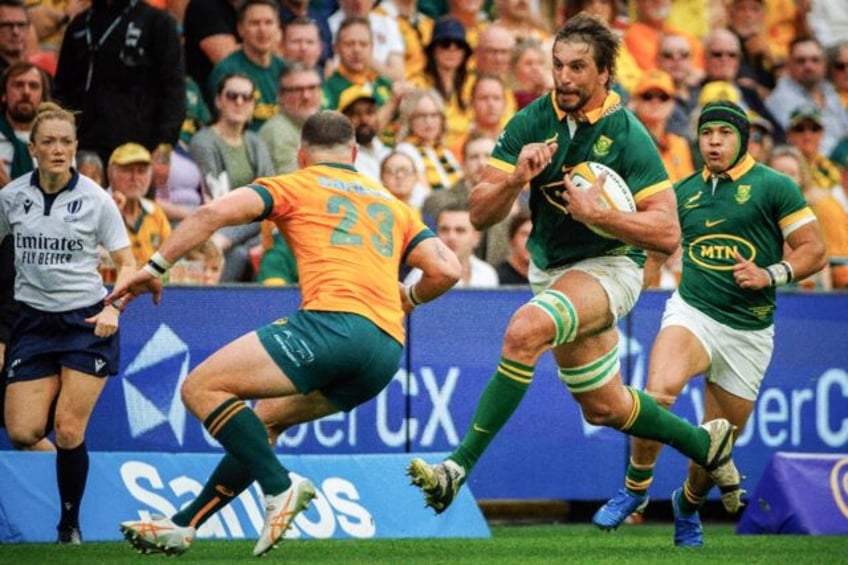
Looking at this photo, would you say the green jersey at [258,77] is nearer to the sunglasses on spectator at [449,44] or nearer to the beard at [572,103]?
the sunglasses on spectator at [449,44]

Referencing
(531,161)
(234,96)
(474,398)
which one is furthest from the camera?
(234,96)

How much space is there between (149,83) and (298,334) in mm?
5779

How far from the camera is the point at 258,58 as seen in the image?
50.4ft

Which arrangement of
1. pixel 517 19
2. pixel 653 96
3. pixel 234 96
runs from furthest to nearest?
pixel 517 19 < pixel 653 96 < pixel 234 96

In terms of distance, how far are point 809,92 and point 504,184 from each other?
1040 centimetres

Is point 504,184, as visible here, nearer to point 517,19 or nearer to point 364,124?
point 364,124

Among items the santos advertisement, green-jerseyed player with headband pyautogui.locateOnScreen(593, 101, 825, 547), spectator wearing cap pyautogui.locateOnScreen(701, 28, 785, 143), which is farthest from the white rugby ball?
spectator wearing cap pyautogui.locateOnScreen(701, 28, 785, 143)

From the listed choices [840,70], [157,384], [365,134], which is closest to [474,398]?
[157,384]

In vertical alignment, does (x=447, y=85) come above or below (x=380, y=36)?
below

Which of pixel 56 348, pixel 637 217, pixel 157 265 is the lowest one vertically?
pixel 56 348

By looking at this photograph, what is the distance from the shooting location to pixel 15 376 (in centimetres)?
1107

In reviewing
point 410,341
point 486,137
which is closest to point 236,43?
point 486,137

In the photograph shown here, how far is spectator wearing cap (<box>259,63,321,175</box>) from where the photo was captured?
15070 millimetres

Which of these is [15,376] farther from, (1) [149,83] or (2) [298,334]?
(1) [149,83]
